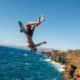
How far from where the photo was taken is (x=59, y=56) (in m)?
186

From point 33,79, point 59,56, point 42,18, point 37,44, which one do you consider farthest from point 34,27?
point 59,56

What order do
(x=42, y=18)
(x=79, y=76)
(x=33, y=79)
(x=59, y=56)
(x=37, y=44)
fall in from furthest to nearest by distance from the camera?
(x=59, y=56), (x=33, y=79), (x=79, y=76), (x=37, y=44), (x=42, y=18)

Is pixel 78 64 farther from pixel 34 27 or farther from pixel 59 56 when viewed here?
pixel 59 56

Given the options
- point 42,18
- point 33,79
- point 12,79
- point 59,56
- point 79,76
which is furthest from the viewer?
point 59,56

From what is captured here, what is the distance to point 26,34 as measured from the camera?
8.45 metres

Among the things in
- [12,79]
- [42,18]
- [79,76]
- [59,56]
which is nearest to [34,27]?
[42,18]

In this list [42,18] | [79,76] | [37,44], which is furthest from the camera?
[79,76]

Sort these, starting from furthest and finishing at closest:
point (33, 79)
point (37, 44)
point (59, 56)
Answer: point (59, 56), point (33, 79), point (37, 44)

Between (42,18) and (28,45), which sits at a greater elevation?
(42,18)

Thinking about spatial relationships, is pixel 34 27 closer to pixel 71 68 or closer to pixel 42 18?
pixel 42 18

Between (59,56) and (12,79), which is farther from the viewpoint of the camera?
(59,56)

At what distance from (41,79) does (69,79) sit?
988cm

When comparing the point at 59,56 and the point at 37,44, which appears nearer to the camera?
the point at 37,44

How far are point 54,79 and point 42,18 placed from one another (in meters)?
74.9
